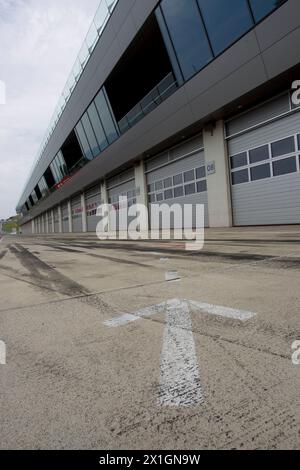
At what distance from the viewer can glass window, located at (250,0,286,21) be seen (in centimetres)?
1013

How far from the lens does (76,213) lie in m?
41.7

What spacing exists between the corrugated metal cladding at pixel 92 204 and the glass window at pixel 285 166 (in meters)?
22.2

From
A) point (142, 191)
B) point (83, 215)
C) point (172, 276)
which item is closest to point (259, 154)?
point (172, 276)

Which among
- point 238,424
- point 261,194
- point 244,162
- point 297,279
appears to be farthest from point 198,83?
point 238,424

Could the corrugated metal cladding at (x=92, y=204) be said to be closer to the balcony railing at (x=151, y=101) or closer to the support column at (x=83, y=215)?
the support column at (x=83, y=215)

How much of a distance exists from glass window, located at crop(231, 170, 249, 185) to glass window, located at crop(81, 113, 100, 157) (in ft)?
52.8

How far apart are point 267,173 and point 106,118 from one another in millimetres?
15826

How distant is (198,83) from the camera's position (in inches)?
561

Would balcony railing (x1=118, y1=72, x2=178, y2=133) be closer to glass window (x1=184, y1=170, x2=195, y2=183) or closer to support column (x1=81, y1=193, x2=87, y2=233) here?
glass window (x1=184, y1=170, x2=195, y2=183)

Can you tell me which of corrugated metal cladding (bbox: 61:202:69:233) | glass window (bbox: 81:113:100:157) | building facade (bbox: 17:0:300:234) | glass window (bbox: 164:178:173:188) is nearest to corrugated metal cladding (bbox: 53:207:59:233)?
corrugated metal cladding (bbox: 61:202:69:233)

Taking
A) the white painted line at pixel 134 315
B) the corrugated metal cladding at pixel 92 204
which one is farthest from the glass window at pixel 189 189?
the corrugated metal cladding at pixel 92 204

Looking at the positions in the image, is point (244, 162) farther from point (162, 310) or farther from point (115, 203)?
point (115, 203)
